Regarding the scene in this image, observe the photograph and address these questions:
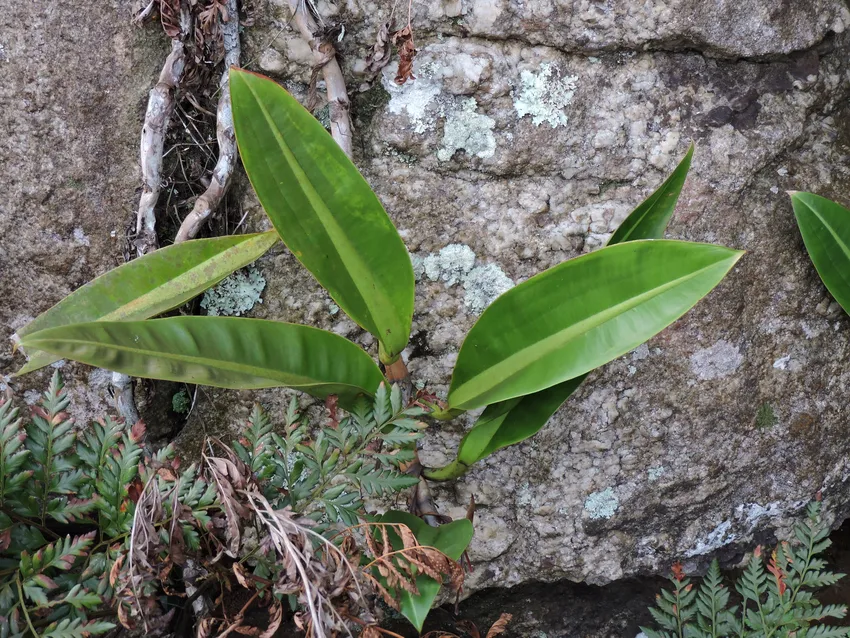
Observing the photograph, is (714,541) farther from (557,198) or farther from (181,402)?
(181,402)

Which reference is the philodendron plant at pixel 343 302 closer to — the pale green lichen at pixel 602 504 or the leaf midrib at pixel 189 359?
the leaf midrib at pixel 189 359

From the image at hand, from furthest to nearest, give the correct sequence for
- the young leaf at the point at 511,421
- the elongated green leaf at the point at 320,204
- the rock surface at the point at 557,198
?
1. the rock surface at the point at 557,198
2. the young leaf at the point at 511,421
3. the elongated green leaf at the point at 320,204

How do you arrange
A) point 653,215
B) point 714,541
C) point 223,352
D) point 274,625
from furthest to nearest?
point 714,541, point 653,215, point 223,352, point 274,625

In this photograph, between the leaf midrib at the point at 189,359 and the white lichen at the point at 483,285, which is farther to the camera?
the white lichen at the point at 483,285

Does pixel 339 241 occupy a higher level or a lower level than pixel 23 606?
higher

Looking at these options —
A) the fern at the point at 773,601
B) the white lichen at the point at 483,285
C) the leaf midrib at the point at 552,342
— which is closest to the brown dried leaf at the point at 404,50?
the white lichen at the point at 483,285

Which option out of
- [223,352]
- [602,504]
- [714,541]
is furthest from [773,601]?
[223,352]
